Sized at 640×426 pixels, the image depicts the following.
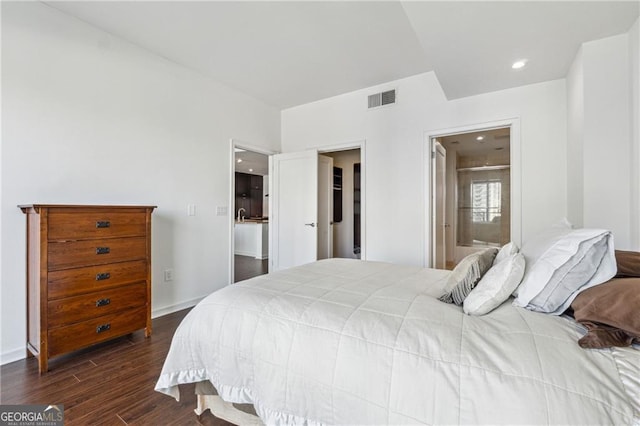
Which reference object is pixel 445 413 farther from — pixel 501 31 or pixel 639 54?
pixel 639 54

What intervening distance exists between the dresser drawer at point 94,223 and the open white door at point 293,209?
214 cm

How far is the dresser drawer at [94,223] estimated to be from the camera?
2.06 meters

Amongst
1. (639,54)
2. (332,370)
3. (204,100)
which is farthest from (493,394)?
(204,100)

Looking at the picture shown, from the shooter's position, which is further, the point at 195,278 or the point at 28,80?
the point at 195,278

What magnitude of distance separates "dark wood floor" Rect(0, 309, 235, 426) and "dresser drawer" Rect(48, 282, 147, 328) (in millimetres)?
328

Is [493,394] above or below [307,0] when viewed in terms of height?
below

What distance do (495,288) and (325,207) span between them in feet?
13.0

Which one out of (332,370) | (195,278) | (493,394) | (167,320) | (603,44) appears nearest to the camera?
(493,394)

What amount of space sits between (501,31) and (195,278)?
375cm

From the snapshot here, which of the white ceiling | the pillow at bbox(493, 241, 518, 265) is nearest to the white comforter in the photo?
the pillow at bbox(493, 241, 518, 265)

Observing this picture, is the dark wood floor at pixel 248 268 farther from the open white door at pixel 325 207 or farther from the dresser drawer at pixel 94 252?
the dresser drawer at pixel 94 252

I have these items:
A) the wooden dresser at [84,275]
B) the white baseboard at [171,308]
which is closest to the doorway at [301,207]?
the white baseboard at [171,308]

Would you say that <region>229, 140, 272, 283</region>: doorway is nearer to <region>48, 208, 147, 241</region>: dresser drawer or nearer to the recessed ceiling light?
<region>48, 208, 147, 241</region>: dresser drawer

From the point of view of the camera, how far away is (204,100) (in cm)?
357
